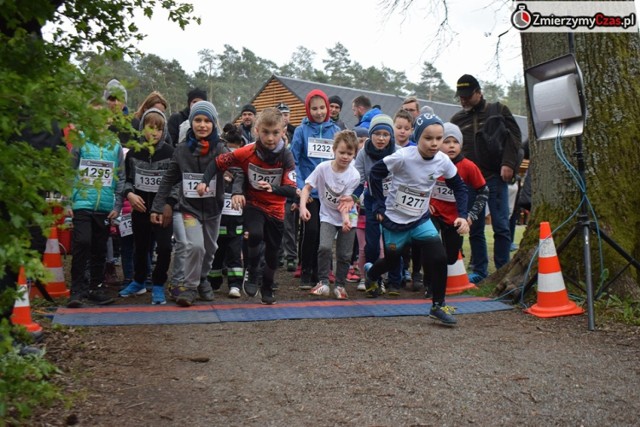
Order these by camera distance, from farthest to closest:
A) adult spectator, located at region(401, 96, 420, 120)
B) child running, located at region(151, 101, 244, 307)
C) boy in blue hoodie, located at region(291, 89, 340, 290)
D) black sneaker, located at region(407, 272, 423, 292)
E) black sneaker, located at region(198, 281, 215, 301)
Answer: adult spectator, located at region(401, 96, 420, 120) → boy in blue hoodie, located at region(291, 89, 340, 290) → black sneaker, located at region(407, 272, 423, 292) → black sneaker, located at region(198, 281, 215, 301) → child running, located at region(151, 101, 244, 307)

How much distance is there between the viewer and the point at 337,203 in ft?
22.0

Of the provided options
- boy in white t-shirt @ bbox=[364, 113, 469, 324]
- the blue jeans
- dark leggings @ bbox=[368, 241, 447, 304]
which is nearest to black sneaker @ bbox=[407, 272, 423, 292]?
the blue jeans

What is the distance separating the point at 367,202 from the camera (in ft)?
23.6

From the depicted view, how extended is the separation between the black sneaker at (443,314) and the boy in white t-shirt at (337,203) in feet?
4.65

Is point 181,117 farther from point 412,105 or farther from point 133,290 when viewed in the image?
point 412,105

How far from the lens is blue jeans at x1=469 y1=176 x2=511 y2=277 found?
7.60 meters

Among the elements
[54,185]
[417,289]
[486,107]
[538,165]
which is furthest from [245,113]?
[54,185]

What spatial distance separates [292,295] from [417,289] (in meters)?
1.50

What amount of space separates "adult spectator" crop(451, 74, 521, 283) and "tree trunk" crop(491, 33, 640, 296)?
165 centimetres

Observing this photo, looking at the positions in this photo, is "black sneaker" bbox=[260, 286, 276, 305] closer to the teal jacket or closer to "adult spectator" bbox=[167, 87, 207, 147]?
the teal jacket

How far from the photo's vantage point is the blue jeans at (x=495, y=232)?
7602 millimetres

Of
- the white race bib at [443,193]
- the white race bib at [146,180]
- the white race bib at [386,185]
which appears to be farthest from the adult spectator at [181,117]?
the white race bib at [443,193]

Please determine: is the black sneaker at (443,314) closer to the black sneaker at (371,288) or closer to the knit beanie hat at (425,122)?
the black sneaker at (371,288)

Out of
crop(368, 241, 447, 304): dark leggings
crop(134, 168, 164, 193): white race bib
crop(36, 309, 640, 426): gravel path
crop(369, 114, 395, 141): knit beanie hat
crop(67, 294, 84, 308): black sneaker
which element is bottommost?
crop(36, 309, 640, 426): gravel path
